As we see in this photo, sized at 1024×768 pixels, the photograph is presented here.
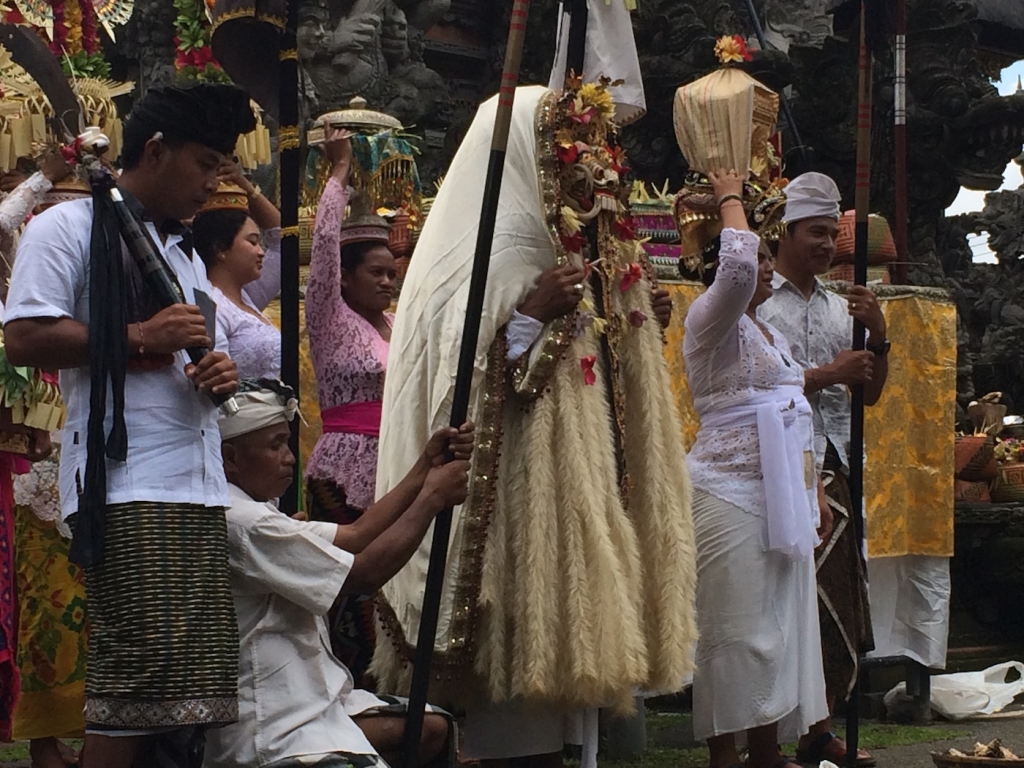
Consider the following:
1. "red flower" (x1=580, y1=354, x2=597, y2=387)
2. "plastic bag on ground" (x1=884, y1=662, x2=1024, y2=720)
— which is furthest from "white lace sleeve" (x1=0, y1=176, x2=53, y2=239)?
"plastic bag on ground" (x1=884, y1=662, x2=1024, y2=720)

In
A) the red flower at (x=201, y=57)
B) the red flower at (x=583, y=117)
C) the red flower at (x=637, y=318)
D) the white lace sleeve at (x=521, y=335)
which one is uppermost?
the red flower at (x=201, y=57)

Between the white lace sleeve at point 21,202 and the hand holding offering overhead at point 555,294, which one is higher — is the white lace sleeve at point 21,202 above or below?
above

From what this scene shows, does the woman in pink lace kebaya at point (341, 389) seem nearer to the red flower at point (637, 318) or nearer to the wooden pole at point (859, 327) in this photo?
the red flower at point (637, 318)

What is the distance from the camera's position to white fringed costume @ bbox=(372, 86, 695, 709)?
4.40 meters

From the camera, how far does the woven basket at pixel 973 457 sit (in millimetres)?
8961

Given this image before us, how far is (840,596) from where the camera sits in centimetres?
605

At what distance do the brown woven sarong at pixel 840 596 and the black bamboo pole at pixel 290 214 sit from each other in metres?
2.26

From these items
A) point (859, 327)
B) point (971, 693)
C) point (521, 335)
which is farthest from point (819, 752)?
point (521, 335)

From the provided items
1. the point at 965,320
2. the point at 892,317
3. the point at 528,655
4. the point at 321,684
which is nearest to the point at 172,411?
the point at 321,684

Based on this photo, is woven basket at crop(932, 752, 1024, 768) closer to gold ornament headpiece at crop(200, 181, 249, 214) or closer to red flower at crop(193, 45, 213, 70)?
gold ornament headpiece at crop(200, 181, 249, 214)

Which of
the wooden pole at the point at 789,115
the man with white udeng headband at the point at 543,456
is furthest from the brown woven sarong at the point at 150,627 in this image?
the wooden pole at the point at 789,115

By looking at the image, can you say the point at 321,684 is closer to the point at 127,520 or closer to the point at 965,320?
the point at 127,520

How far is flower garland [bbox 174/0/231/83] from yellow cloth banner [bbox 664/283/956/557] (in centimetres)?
372

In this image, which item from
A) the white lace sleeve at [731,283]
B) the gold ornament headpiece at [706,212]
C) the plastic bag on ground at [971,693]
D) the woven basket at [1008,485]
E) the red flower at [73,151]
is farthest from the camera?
the woven basket at [1008,485]
